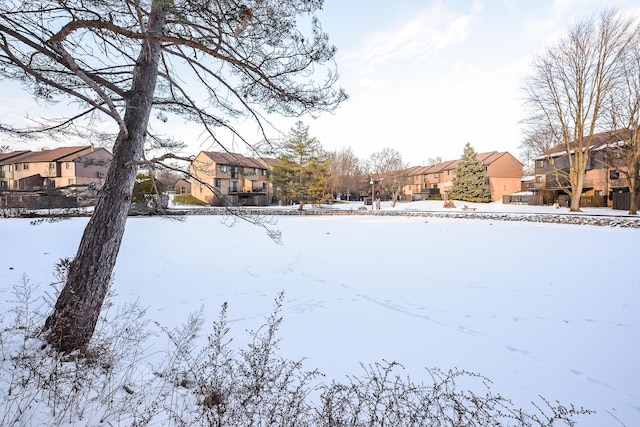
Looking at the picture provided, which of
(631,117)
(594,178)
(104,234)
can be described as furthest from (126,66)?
(594,178)

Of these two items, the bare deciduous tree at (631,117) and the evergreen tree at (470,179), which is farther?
the evergreen tree at (470,179)

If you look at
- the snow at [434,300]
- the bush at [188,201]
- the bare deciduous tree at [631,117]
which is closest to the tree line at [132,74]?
the snow at [434,300]

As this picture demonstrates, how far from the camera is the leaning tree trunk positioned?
343cm

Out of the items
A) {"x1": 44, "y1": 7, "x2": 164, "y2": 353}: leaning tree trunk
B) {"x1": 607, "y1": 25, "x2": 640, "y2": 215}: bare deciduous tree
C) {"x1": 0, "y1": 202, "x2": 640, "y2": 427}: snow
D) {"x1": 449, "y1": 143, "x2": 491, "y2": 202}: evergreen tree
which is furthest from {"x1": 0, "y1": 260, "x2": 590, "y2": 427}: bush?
{"x1": 449, "y1": 143, "x2": 491, "y2": 202}: evergreen tree

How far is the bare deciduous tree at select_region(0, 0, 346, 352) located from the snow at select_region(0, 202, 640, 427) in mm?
1551

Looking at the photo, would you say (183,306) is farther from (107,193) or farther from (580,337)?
(580,337)

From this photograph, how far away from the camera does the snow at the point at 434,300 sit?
3744 mm

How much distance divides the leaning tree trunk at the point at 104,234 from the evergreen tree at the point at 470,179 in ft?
136

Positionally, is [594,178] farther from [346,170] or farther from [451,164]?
[346,170]

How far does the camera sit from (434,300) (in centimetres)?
602

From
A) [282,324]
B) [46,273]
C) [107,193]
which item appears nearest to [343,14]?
[107,193]

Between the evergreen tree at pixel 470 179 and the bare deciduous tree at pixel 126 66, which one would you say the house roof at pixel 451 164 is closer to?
the evergreen tree at pixel 470 179

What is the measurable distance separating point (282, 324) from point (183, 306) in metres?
2.13

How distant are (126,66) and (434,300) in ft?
22.1
